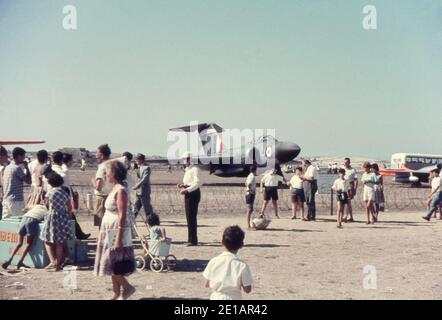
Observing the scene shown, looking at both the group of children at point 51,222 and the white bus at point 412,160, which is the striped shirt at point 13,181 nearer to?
the group of children at point 51,222

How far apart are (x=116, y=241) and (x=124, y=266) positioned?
1.14ft

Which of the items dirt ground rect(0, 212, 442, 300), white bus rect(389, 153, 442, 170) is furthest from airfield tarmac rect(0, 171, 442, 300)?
white bus rect(389, 153, 442, 170)

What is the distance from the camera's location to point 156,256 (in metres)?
8.29

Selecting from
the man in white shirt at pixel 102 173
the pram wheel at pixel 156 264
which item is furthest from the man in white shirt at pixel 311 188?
the pram wheel at pixel 156 264

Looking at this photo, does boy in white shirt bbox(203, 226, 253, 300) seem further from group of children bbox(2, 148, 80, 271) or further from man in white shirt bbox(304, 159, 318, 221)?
man in white shirt bbox(304, 159, 318, 221)

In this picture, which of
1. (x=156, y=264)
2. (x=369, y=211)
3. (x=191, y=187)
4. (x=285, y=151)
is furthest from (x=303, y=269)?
(x=285, y=151)

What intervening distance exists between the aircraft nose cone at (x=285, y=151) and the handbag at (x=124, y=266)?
26413 mm

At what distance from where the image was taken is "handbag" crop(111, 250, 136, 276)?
592cm

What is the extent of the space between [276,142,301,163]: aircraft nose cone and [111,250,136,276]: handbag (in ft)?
86.7

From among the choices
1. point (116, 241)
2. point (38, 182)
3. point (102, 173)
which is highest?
point (102, 173)

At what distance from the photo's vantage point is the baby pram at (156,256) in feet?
27.0

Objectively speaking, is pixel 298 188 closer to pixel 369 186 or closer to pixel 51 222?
pixel 369 186

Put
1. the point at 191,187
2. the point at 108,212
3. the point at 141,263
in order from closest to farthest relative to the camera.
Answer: the point at 108,212
the point at 141,263
the point at 191,187
